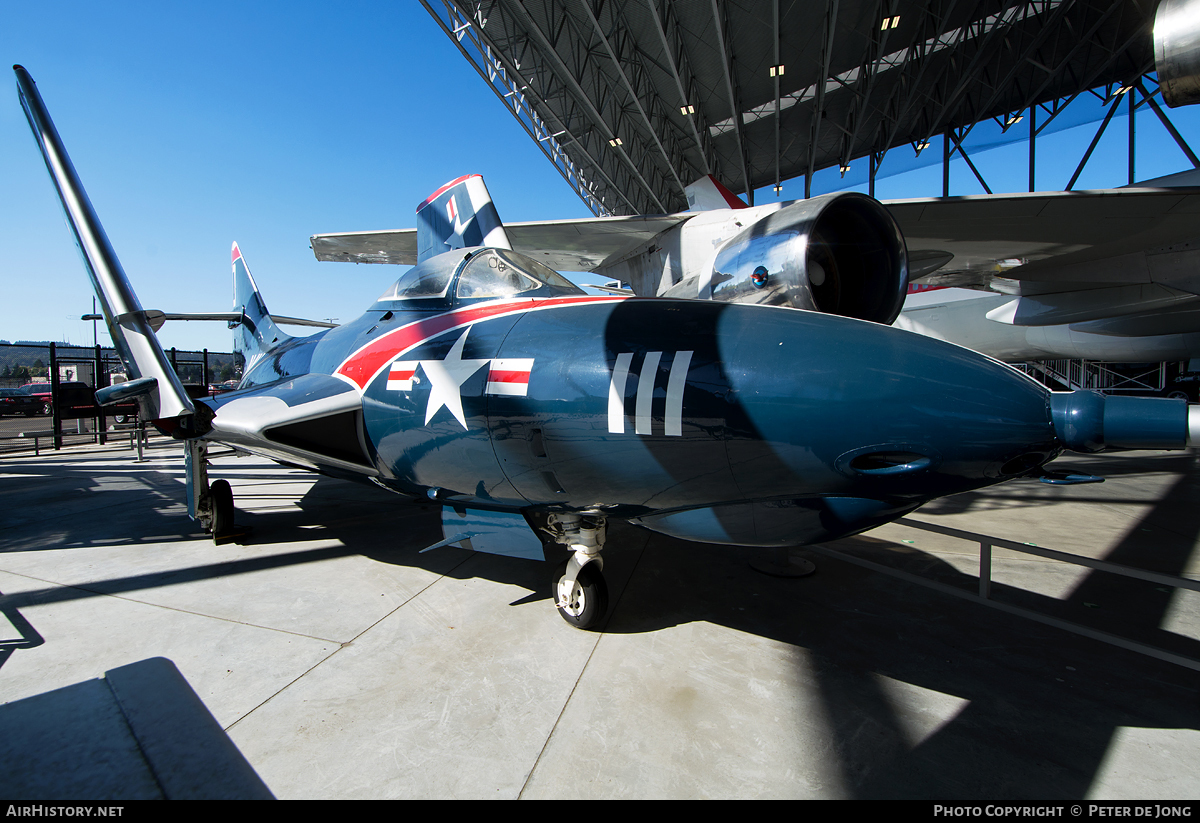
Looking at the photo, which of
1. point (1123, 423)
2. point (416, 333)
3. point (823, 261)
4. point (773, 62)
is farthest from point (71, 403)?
point (773, 62)

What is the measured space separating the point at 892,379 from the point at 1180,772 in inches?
84.0

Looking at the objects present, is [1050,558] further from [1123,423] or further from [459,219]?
[459,219]

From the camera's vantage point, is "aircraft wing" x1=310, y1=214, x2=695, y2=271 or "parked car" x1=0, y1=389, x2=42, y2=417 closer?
"aircraft wing" x1=310, y1=214, x2=695, y2=271

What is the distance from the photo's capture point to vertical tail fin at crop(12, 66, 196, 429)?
4.18m

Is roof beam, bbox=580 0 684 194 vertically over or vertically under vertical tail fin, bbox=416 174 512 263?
over

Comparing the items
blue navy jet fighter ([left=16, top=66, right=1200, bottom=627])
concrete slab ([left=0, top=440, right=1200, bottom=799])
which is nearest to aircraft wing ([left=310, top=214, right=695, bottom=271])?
blue navy jet fighter ([left=16, top=66, right=1200, bottom=627])

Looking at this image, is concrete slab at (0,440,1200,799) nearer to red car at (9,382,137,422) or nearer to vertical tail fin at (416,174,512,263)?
vertical tail fin at (416,174,512,263)

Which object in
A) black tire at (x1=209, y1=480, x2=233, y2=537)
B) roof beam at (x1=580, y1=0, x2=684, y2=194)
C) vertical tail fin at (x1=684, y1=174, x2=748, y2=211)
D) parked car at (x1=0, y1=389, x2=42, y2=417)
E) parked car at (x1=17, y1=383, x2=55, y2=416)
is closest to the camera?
black tire at (x1=209, y1=480, x2=233, y2=537)

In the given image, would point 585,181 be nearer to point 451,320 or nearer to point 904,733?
point 451,320

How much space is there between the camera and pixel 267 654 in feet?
10.5

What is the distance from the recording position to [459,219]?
538cm

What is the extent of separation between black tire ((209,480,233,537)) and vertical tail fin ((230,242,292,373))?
3.79 meters

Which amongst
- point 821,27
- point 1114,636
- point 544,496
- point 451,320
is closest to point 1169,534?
point 1114,636

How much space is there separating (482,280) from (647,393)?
2.07 m
